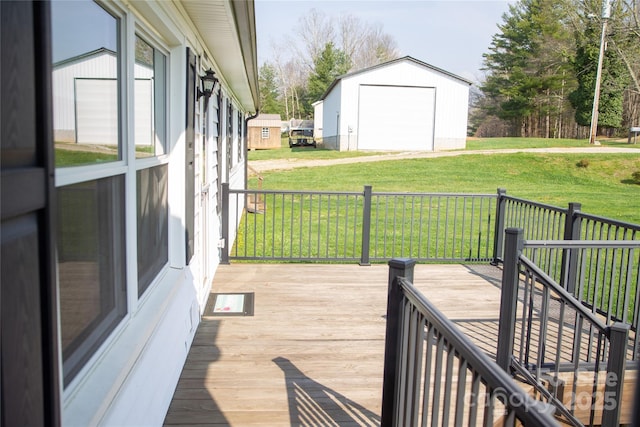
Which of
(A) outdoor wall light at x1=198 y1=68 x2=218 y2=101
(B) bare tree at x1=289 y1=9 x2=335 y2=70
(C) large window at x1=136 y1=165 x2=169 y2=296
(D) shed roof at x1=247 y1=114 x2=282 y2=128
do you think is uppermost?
(B) bare tree at x1=289 y1=9 x2=335 y2=70

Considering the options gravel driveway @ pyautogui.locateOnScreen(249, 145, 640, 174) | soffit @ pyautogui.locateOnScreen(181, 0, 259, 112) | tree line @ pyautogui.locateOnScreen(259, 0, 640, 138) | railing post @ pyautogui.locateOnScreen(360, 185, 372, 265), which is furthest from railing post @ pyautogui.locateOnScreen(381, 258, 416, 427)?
tree line @ pyautogui.locateOnScreen(259, 0, 640, 138)

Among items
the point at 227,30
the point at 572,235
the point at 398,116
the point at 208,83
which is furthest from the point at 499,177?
the point at 227,30

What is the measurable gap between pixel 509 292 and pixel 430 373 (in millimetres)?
1655

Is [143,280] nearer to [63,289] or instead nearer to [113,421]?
[113,421]

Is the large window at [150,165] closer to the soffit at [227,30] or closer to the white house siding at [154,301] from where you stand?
the white house siding at [154,301]

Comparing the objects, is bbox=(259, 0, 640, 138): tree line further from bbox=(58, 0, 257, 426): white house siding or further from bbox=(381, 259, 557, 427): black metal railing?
bbox=(381, 259, 557, 427): black metal railing

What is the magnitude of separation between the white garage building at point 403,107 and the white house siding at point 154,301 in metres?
21.3

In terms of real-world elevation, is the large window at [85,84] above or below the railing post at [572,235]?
above

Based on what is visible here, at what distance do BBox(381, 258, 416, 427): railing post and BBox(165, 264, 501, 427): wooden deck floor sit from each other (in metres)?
0.51

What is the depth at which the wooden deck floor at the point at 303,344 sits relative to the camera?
2889 mm

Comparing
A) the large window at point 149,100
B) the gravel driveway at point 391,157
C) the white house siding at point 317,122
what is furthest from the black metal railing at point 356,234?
the white house siding at point 317,122

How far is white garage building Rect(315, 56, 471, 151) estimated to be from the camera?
80.2 ft

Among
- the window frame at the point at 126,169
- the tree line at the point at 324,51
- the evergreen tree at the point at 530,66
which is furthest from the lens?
the tree line at the point at 324,51

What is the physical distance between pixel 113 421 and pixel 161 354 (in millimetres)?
878
